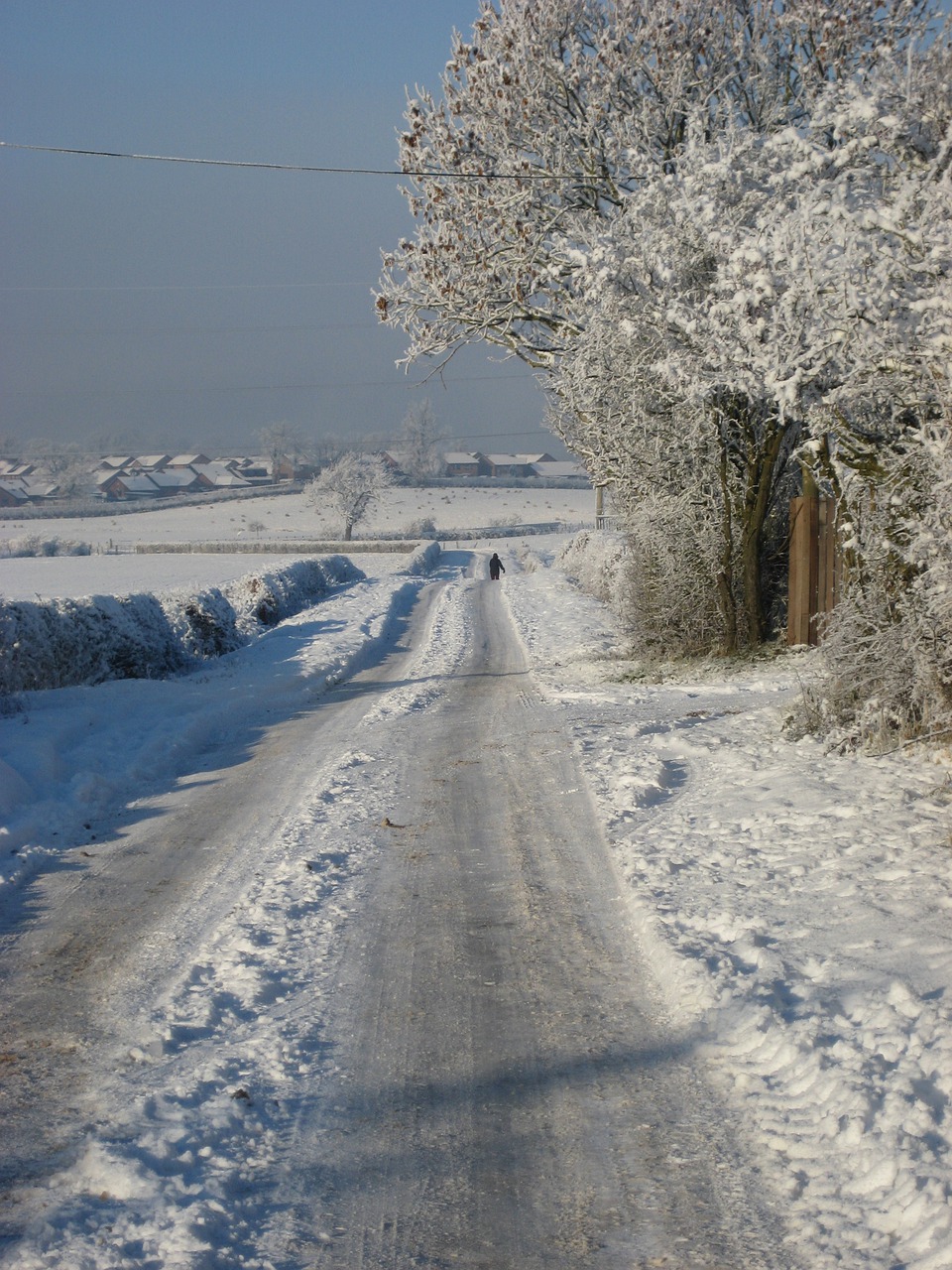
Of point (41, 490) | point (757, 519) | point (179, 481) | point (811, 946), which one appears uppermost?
point (179, 481)

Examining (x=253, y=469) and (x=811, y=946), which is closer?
(x=811, y=946)

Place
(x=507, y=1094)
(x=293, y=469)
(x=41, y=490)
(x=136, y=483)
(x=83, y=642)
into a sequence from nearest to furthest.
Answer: (x=507, y=1094)
(x=83, y=642)
(x=41, y=490)
(x=136, y=483)
(x=293, y=469)

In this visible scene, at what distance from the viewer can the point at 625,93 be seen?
14453 mm

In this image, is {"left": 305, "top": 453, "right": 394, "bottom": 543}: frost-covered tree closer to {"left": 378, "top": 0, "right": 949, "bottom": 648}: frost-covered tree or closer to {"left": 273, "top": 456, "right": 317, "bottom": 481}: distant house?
{"left": 273, "top": 456, "right": 317, "bottom": 481}: distant house

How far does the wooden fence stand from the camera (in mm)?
13156

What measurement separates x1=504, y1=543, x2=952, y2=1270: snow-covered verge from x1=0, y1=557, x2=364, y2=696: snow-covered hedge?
26.2ft

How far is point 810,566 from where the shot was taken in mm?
13414

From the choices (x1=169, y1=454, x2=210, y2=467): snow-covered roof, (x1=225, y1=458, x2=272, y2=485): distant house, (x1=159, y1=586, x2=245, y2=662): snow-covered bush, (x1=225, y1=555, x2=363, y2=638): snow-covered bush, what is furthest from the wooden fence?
(x1=169, y1=454, x2=210, y2=467): snow-covered roof

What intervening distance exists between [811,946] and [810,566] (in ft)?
30.1

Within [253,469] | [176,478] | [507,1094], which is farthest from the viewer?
[253,469]

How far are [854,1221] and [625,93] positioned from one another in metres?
14.6

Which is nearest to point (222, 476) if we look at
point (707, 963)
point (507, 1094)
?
point (707, 963)

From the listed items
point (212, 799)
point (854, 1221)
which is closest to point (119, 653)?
point (212, 799)

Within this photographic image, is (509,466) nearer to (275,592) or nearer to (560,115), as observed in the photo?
(275,592)
